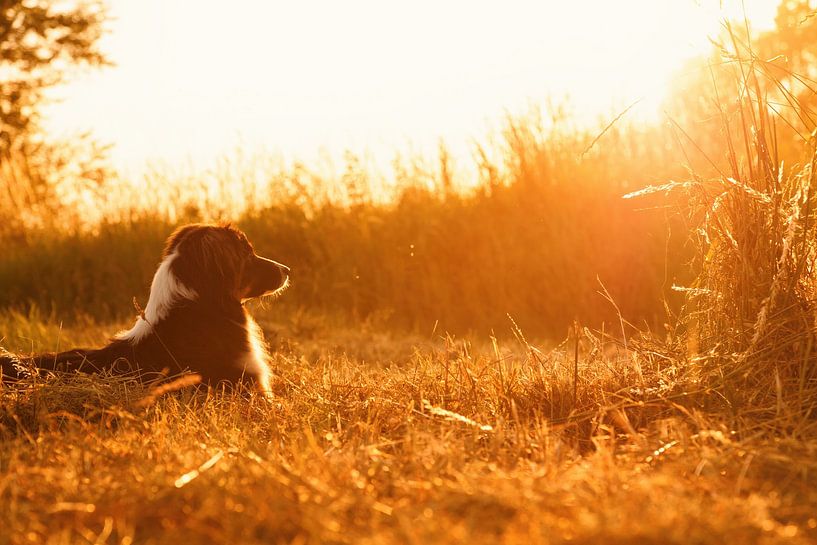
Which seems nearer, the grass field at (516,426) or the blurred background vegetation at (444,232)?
the grass field at (516,426)

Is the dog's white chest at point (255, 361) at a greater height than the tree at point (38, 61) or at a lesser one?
lesser

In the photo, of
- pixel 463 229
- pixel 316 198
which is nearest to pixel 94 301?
pixel 316 198

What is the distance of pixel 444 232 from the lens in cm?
919

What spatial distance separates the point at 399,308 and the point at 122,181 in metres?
5.80

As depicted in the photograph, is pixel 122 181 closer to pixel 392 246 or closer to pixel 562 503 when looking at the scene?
pixel 392 246

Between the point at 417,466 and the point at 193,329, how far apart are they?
235cm

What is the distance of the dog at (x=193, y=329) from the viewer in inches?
178

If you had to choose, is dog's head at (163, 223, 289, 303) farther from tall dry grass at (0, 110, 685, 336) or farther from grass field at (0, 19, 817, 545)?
tall dry grass at (0, 110, 685, 336)

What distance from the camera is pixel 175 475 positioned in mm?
2650

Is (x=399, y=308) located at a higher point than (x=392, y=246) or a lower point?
lower

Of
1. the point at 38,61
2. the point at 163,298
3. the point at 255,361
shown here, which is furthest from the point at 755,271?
the point at 38,61

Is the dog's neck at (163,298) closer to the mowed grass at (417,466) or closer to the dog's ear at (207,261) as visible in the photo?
the dog's ear at (207,261)

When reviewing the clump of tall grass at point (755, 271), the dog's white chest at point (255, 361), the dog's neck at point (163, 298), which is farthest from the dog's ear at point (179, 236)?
the clump of tall grass at point (755, 271)

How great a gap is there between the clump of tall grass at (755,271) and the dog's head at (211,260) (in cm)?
235
